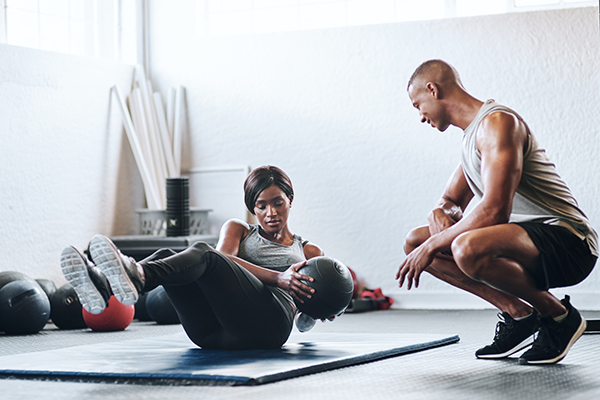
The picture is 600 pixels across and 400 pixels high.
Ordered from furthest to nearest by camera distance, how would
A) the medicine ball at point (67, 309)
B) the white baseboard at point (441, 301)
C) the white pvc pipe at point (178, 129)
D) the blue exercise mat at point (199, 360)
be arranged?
the white pvc pipe at point (178, 129) < the white baseboard at point (441, 301) < the medicine ball at point (67, 309) < the blue exercise mat at point (199, 360)

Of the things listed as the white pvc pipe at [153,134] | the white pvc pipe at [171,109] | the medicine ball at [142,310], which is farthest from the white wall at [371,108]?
the medicine ball at [142,310]

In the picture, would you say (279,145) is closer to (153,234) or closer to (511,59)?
(153,234)

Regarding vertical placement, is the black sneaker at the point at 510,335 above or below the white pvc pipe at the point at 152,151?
below

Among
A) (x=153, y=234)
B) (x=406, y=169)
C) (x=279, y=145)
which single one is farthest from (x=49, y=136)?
(x=406, y=169)

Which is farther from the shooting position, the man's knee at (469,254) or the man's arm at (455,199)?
the man's arm at (455,199)

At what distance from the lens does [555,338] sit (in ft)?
8.68

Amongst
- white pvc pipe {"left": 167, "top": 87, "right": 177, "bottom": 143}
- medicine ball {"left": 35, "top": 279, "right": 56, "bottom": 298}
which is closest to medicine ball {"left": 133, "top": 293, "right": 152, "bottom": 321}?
medicine ball {"left": 35, "top": 279, "right": 56, "bottom": 298}

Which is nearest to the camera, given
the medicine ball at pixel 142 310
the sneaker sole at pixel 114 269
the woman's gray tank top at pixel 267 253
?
the sneaker sole at pixel 114 269

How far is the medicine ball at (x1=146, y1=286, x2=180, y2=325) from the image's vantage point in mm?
4617

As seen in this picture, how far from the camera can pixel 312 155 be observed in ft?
19.5

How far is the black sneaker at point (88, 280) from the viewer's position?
2295 millimetres

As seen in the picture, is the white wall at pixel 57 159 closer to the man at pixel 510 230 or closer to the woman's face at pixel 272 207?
the woman's face at pixel 272 207

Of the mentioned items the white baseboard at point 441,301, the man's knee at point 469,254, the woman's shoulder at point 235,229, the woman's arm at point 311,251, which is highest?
the woman's shoulder at point 235,229

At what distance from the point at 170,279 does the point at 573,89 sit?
3909 mm
